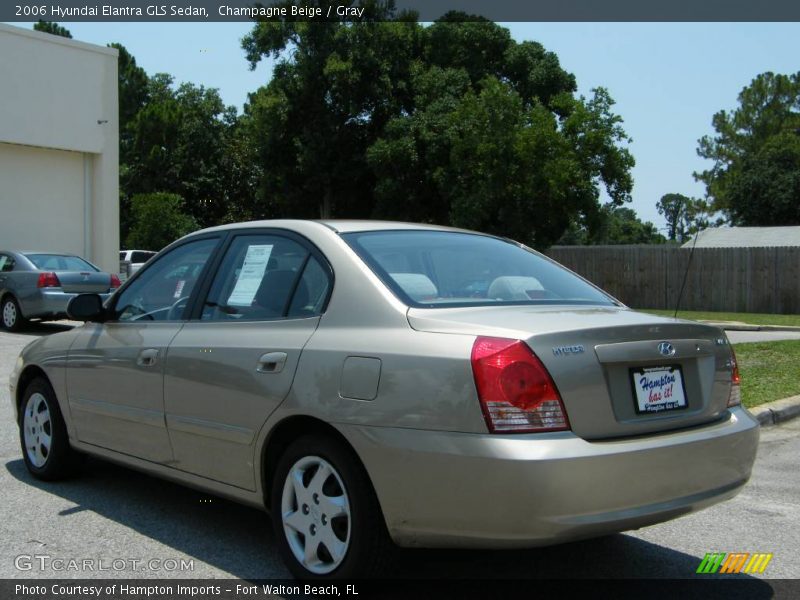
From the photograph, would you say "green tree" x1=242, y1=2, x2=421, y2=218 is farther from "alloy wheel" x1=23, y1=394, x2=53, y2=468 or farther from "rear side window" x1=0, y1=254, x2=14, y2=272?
"alloy wheel" x1=23, y1=394, x2=53, y2=468

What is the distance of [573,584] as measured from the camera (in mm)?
4125

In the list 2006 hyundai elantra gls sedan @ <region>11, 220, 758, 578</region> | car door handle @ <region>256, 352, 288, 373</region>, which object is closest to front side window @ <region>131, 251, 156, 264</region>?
2006 hyundai elantra gls sedan @ <region>11, 220, 758, 578</region>

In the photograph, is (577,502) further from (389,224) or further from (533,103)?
(533,103)

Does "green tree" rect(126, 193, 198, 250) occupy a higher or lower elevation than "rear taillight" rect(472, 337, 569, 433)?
higher

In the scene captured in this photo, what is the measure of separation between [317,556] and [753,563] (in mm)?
2163

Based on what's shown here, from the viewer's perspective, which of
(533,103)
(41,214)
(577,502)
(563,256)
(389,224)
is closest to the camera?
(577,502)

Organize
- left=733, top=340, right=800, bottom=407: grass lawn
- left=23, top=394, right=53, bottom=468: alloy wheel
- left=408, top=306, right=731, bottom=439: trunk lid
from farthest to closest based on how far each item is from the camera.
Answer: left=733, top=340, right=800, bottom=407: grass lawn
left=23, top=394, right=53, bottom=468: alloy wheel
left=408, top=306, right=731, bottom=439: trunk lid

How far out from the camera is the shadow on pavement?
4.25 metres

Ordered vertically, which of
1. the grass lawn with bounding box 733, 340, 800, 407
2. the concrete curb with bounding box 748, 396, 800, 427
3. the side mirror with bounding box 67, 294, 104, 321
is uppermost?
the side mirror with bounding box 67, 294, 104, 321

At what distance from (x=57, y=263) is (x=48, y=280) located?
2.48 feet

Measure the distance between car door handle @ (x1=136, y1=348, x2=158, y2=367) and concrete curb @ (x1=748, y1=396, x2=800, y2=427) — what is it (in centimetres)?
A: 530

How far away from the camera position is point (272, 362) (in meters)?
4.14

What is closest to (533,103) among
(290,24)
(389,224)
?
(290,24)

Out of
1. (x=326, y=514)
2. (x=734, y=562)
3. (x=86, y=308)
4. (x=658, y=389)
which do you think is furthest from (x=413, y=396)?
(x=86, y=308)
